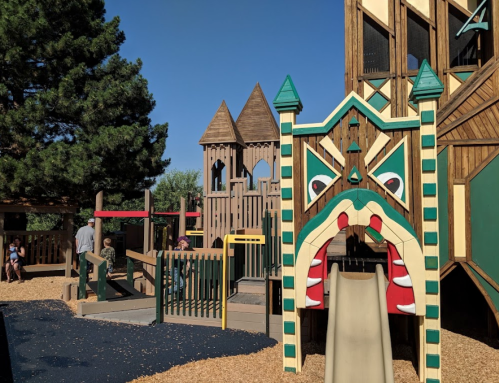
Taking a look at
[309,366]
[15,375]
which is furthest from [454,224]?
[15,375]

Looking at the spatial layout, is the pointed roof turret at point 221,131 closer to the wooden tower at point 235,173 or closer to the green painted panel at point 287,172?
the wooden tower at point 235,173

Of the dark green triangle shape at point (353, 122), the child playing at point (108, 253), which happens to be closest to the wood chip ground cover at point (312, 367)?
the dark green triangle shape at point (353, 122)

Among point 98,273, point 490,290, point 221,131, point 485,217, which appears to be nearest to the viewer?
point 490,290

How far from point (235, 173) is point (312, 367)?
9.27 meters

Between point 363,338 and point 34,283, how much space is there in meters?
10.6

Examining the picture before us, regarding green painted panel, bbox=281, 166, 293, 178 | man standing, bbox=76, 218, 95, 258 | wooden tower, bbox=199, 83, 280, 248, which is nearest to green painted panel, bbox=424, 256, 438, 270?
green painted panel, bbox=281, 166, 293, 178

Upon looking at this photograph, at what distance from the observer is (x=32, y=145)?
1239 centimetres

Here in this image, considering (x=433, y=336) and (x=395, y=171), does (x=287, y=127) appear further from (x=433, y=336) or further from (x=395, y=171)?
(x=433, y=336)

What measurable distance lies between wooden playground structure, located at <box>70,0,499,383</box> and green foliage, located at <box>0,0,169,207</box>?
9.88ft

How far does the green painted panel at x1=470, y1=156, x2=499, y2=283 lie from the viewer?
624 centimetres

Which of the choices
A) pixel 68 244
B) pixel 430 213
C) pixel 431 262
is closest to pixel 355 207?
pixel 430 213

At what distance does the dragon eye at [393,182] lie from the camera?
16.4ft

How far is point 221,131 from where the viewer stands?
14023 mm

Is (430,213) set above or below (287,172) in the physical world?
below
